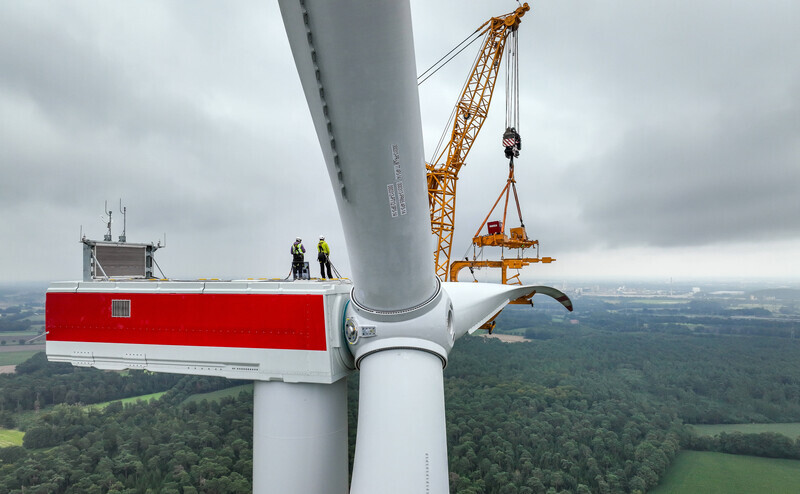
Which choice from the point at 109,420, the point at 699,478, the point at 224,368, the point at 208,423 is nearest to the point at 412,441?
the point at 224,368

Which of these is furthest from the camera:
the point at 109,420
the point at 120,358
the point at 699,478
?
the point at 699,478

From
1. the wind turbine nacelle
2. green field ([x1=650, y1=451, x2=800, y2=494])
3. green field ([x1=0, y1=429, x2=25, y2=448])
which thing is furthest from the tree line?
the wind turbine nacelle

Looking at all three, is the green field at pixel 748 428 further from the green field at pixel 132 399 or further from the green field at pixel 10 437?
the green field at pixel 10 437

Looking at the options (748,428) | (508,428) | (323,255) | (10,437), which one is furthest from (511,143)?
(748,428)

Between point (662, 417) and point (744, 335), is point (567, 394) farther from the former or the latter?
point (744, 335)

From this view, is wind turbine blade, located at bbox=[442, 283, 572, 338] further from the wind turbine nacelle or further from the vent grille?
the vent grille

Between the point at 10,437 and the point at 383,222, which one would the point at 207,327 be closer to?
the point at 383,222

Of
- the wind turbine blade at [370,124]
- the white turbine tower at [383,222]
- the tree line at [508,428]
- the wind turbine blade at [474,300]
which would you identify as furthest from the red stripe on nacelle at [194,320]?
the tree line at [508,428]
